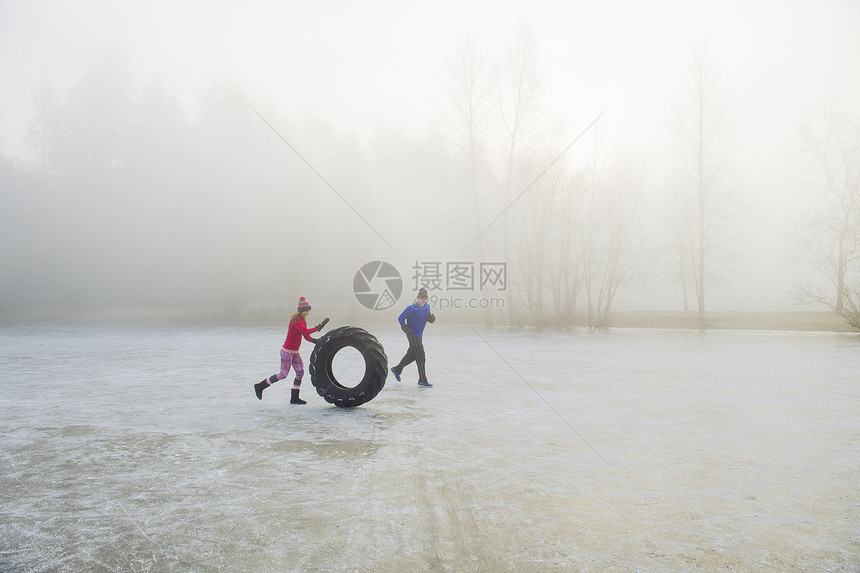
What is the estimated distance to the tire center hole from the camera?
11266 millimetres

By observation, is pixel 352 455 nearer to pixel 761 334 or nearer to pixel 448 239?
pixel 761 334

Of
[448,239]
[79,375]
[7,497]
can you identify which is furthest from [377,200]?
[7,497]

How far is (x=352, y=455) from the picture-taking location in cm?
614

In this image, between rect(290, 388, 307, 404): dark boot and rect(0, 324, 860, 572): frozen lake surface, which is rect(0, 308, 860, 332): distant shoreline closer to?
rect(0, 324, 860, 572): frozen lake surface

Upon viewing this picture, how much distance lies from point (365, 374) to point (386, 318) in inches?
981

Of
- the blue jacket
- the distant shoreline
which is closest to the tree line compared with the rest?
the distant shoreline

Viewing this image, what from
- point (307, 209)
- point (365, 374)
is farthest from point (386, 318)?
point (365, 374)

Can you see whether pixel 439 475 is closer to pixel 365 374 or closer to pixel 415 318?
pixel 365 374

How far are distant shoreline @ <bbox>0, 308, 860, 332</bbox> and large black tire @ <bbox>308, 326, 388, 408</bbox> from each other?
73.1 feet

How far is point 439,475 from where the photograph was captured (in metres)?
5.36

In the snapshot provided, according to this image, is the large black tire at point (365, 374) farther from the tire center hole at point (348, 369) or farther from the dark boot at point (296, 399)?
the tire center hole at point (348, 369)

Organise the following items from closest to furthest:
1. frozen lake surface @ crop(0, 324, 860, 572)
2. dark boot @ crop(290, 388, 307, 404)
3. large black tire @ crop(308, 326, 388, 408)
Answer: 1. frozen lake surface @ crop(0, 324, 860, 572)
2. large black tire @ crop(308, 326, 388, 408)
3. dark boot @ crop(290, 388, 307, 404)

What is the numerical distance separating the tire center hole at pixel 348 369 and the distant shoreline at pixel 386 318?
1593 cm

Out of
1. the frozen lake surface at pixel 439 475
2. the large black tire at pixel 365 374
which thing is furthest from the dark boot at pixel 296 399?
the large black tire at pixel 365 374
